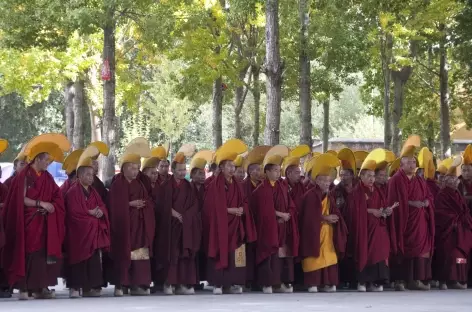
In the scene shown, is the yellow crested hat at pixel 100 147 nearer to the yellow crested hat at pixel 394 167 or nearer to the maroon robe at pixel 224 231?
the maroon robe at pixel 224 231

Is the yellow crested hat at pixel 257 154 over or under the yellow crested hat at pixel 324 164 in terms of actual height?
over

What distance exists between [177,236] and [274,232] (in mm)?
1309

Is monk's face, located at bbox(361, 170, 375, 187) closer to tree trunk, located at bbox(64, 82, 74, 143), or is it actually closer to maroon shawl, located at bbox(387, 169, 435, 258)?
maroon shawl, located at bbox(387, 169, 435, 258)

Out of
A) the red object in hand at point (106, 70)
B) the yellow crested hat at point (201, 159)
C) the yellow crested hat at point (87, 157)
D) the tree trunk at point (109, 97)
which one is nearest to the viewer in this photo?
the yellow crested hat at point (87, 157)

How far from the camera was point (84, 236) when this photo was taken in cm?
1493

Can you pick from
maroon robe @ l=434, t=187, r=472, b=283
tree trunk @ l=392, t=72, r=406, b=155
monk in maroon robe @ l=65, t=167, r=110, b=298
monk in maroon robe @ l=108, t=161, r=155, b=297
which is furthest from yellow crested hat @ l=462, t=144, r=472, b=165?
tree trunk @ l=392, t=72, r=406, b=155

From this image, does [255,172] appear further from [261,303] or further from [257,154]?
[261,303]

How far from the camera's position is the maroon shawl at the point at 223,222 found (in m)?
15.9

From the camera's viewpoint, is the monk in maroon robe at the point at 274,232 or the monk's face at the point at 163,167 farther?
the monk's face at the point at 163,167

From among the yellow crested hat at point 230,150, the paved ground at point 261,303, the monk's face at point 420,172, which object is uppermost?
the yellow crested hat at point 230,150

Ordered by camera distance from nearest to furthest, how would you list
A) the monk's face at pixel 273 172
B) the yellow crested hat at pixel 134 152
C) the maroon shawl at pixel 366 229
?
the yellow crested hat at pixel 134 152
the monk's face at pixel 273 172
the maroon shawl at pixel 366 229

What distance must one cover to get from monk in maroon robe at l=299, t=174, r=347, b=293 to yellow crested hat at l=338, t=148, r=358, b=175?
0.58 metres

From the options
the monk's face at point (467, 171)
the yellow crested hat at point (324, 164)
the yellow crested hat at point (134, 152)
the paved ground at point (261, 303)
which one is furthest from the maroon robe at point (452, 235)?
the yellow crested hat at point (134, 152)

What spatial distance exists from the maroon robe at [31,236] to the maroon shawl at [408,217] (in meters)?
4.97
